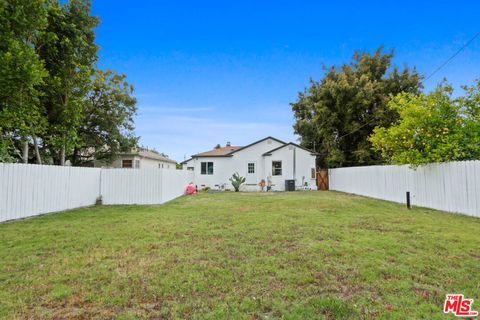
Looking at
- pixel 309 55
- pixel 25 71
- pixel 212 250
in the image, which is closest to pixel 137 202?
pixel 25 71

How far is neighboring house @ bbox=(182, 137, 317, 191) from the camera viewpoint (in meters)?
20.9

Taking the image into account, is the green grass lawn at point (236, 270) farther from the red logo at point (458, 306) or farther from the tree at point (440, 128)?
the tree at point (440, 128)

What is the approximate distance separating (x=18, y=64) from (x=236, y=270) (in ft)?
29.7

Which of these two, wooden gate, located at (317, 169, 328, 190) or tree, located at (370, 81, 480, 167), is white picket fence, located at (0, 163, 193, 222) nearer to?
tree, located at (370, 81, 480, 167)

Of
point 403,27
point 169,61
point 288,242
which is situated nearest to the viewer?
point 288,242

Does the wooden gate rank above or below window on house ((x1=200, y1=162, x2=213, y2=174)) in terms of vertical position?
below

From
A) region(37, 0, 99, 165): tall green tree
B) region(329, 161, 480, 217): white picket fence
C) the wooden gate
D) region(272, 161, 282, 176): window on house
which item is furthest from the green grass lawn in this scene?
the wooden gate

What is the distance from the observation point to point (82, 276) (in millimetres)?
3518

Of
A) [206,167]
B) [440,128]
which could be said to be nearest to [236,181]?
[206,167]

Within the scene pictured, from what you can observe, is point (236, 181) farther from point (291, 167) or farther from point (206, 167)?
point (291, 167)

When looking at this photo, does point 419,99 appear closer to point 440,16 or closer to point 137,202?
point 440,16

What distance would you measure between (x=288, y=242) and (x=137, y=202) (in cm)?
799

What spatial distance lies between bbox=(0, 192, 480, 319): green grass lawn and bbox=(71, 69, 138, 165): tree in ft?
38.2

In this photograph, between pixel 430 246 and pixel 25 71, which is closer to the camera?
pixel 430 246
